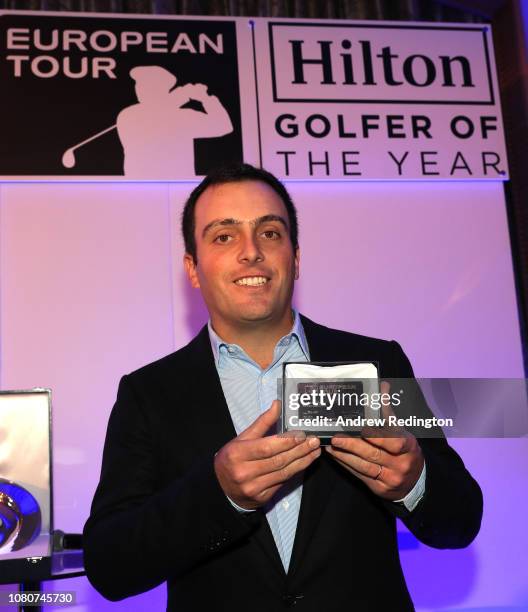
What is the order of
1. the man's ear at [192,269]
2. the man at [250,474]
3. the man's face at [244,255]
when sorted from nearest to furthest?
the man at [250,474] < the man's face at [244,255] < the man's ear at [192,269]

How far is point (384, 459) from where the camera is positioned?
135 centimetres

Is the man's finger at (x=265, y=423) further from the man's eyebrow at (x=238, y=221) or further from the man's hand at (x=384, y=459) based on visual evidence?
the man's eyebrow at (x=238, y=221)

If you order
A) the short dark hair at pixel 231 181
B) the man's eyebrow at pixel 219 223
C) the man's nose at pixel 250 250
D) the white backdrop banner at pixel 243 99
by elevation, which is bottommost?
the man's nose at pixel 250 250

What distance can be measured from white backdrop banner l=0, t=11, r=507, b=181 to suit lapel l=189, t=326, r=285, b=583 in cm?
156

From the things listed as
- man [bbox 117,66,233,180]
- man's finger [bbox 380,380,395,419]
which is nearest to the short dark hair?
man's finger [bbox 380,380,395,419]

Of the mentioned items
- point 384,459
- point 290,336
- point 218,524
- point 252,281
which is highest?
point 252,281

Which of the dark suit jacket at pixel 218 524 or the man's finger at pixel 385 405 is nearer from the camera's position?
the man's finger at pixel 385 405

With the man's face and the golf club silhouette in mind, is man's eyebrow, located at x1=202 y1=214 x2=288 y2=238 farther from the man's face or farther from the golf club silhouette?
the golf club silhouette

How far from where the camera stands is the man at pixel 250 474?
138 centimetres

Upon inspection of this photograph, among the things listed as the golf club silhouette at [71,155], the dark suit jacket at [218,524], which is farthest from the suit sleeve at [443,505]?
the golf club silhouette at [71,155]

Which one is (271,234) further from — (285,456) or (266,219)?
(285,456)

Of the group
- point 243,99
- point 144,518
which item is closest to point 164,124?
point 243,99

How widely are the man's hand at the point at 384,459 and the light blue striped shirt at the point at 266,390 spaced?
0.32 metres

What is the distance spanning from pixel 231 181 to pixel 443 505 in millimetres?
1018
